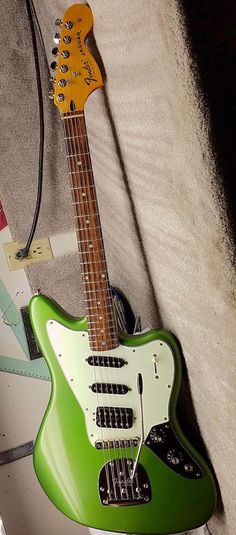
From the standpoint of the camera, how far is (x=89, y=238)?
118 centimetres

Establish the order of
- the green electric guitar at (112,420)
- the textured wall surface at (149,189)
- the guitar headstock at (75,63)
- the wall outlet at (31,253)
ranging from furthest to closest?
the wall outlet at (31,253), the green electric guitar at (112,420), the guitar headstock at (75,63), the textured wall surface at (149,189)

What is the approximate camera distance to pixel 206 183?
2.45 ft

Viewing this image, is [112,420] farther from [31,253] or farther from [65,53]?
[65,53]

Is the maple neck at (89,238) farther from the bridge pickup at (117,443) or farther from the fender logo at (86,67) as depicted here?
the bridge pickup at (117,443)

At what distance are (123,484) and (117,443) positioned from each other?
0.08 metres

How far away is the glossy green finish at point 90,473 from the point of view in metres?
1.19

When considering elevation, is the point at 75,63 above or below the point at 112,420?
above

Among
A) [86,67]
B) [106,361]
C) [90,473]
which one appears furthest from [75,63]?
[90,473]

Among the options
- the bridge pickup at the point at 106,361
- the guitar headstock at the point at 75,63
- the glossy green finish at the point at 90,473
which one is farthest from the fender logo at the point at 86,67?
the bridge pickup at the point at 106,361

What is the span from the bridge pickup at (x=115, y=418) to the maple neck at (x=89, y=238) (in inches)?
5.2

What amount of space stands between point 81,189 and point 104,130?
15 cm

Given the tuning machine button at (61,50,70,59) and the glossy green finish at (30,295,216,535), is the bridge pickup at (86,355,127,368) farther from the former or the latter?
the tuning machine button at (61,50,70,59)

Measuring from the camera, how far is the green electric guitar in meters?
1.19

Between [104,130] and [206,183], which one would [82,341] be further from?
[206,183]
